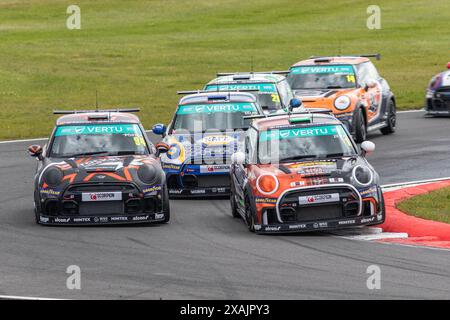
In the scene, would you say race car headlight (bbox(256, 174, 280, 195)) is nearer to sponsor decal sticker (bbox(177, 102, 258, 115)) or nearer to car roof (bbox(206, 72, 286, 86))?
sponsor decal sticker (bbox(177, 102, 258, 115))

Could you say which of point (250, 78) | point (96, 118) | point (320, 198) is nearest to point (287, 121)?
point (320, 198)

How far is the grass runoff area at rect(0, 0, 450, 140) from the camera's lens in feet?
126

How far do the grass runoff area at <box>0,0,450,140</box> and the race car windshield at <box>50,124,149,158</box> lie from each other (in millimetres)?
11672

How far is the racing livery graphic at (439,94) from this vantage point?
29.3 metres

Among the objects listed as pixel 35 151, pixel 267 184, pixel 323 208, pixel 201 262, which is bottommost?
pixel 201 262

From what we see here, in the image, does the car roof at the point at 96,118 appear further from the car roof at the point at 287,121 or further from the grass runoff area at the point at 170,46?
the grass runoff area at the point at 170,46

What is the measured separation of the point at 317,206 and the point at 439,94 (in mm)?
15147

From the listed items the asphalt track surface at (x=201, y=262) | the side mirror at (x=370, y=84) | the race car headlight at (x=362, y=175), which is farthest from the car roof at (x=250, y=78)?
the race car headlight at (x=362, y=175)

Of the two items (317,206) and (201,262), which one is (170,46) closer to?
(317,206)

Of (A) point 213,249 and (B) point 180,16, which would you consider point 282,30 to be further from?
(A) point 213,249

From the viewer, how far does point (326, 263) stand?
13070mm

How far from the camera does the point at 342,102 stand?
2516 centimetres
